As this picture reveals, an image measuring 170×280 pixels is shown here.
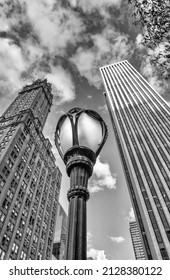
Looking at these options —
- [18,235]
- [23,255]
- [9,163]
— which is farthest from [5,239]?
[9,163]

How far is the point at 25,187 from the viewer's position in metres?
48.2

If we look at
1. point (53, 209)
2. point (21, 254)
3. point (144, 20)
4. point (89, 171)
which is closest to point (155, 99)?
point (53, 209)

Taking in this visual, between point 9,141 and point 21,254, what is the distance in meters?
23.4

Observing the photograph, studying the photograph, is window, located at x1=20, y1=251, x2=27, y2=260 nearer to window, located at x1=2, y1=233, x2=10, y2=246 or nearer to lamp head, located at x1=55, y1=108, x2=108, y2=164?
window, located at x1=2, y1=233, x2=10, y2=246

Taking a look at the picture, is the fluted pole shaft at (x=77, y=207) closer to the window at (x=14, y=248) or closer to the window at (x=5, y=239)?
the window at (x=5, y=239)

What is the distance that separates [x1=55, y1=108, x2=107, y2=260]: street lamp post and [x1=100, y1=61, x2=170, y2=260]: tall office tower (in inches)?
1766

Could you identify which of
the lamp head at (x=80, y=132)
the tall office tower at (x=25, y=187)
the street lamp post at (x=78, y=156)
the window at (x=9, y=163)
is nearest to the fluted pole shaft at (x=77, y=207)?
the street lamp post at (x=78, y=156)

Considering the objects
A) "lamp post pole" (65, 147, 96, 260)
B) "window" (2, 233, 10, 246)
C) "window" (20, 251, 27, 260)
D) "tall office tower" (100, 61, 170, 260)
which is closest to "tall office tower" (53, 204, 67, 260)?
"window" (20, 251, 27, 260)

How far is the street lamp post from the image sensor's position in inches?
118

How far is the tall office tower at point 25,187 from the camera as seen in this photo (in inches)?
1571

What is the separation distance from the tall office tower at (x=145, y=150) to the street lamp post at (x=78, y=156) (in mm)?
44855

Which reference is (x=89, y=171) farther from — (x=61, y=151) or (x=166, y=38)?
(x=166, y=38)

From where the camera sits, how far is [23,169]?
161ft

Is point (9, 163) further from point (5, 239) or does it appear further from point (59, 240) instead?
point (59, 240)
